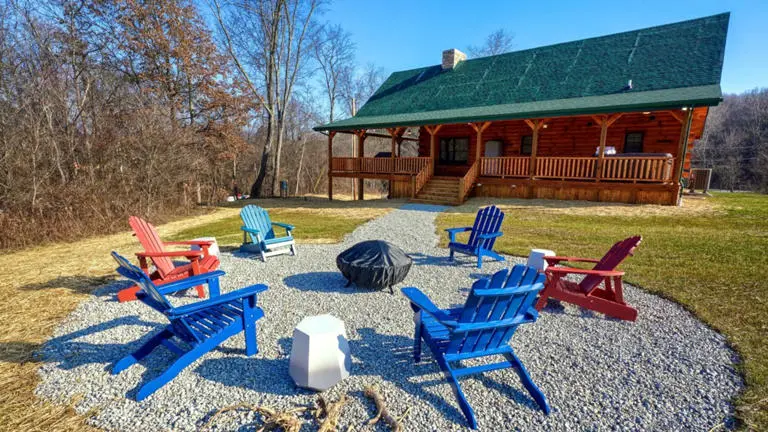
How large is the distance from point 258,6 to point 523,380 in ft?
75.3

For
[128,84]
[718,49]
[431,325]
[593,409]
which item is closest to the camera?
[593,409]

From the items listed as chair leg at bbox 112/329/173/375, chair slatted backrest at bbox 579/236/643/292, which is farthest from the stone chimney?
chair leg at bbox 112/329/173/375

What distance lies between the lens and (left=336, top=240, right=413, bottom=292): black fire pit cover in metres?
4.33

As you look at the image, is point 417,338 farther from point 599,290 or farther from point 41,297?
point 41,297

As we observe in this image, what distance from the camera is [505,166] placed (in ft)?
44.1

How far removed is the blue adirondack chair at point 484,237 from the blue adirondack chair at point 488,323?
2.86m

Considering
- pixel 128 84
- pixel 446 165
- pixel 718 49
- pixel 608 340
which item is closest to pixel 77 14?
pixel 128 84

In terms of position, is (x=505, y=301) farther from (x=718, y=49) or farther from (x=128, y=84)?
(x=128, y=84)

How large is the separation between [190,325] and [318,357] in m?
1.19

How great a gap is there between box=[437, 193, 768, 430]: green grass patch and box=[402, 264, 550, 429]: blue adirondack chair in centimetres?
146

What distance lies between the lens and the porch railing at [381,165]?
48.6 ft

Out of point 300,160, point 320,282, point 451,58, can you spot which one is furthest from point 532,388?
point 300,160

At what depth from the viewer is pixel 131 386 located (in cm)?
254

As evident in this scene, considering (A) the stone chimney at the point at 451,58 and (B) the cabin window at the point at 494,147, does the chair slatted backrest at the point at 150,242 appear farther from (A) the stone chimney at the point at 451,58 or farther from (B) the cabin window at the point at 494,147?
(A) the stone chimney at the point at 451,58
